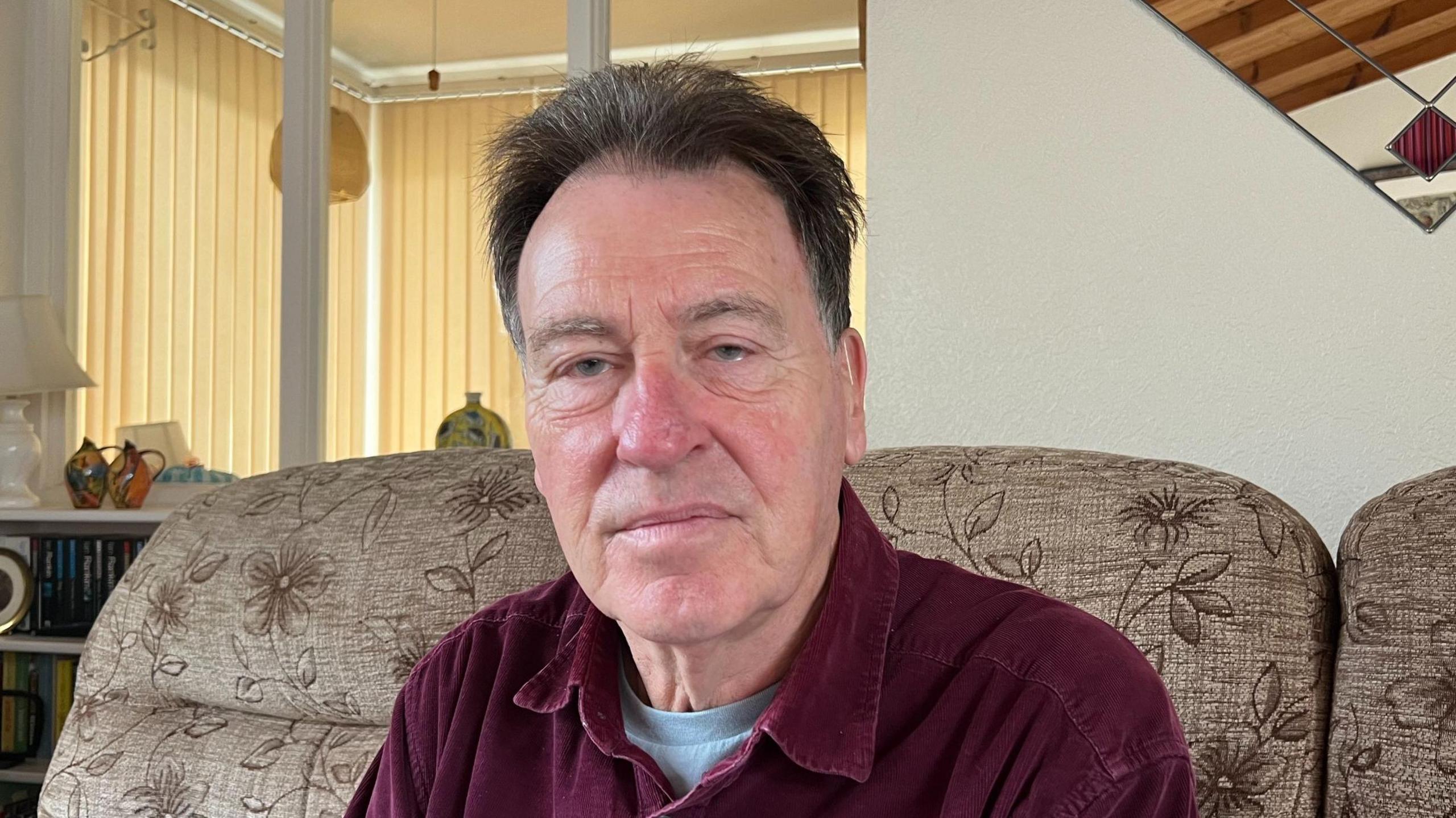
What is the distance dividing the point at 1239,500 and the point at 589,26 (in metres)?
2.48

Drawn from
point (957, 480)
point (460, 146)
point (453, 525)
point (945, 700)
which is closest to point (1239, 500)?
point (957, 480)

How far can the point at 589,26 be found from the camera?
3.29 meters

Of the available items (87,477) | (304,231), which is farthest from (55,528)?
(304,231)

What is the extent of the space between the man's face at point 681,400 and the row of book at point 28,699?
9.32ft

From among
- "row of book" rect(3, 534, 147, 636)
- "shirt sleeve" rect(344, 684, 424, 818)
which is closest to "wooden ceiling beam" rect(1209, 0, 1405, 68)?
"shirt sleeve" rect(344, 684, 424, 818)

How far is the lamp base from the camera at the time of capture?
328cm

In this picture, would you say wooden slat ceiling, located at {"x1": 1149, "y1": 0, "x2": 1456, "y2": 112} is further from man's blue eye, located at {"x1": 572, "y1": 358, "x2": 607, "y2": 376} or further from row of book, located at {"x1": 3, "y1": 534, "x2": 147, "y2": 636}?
row of book, located at {"x1": 3, "y1": 534, "x2": 147, "y2": 636}

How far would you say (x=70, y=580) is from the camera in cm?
319

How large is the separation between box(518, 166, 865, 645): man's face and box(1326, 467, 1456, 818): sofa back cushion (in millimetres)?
548

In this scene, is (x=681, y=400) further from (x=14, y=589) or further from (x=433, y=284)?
(x=14, y=589)

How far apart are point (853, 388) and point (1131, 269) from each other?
1553 mm

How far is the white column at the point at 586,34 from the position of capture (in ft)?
10.8

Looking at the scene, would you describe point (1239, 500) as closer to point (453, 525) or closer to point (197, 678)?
point (453, 525)

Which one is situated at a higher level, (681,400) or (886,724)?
(681,400)
